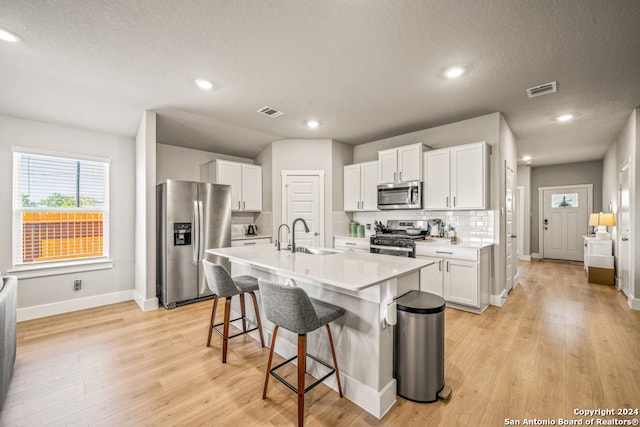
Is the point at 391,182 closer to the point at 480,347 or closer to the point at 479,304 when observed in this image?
the point at 479,304

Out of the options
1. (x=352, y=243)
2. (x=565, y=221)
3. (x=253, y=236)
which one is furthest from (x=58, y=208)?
(x=565, y=221)

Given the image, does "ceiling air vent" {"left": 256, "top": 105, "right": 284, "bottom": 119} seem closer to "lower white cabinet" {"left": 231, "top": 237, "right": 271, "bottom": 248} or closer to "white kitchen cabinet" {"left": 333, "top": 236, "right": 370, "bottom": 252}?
"lower white cabinet" {"left": 231, "top": 237, "right": 271, "bottom": 248}

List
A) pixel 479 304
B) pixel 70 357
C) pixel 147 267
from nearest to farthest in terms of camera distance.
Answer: pixel 70 357 → pixel 479 304 → pixel 147 267

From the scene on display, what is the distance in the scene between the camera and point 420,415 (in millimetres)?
1783

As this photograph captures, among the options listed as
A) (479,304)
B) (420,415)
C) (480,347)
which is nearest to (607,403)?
(480,347)

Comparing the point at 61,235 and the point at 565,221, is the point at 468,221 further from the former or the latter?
the point at 61,235

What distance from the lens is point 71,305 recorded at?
3.80 m

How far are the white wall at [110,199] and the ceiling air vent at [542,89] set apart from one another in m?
5.54

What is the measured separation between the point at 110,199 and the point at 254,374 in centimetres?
362

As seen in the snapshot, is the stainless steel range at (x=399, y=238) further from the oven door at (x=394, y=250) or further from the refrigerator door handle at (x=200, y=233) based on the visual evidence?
the refrigerator door handle at (x=200, y=233)

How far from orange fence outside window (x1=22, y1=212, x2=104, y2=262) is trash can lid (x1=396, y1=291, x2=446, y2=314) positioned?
4.44 metres

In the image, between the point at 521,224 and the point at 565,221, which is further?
the point at 521,224

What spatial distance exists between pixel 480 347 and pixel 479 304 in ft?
3.03

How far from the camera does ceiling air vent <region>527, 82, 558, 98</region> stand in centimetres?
297
